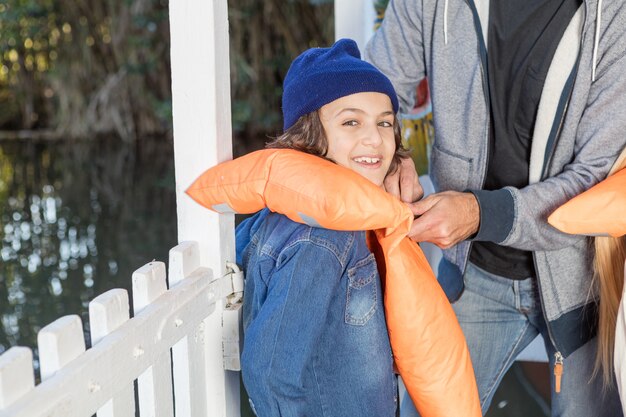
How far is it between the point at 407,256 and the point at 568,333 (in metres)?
0.50

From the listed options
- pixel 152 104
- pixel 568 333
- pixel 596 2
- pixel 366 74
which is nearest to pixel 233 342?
pixel 366 74

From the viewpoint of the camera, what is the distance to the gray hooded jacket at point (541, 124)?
4.94ft

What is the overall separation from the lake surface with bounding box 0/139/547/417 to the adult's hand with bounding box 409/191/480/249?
1571mm

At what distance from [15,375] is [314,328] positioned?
53 cm

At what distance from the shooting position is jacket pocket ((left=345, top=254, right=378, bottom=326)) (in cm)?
136

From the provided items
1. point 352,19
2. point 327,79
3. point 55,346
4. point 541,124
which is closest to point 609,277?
point 541,124

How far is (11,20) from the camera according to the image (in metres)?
11.1

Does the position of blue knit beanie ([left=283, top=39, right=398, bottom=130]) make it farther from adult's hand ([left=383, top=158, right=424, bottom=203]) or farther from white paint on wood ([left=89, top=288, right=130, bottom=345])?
white paint on wood ([left=89, top=288, right=130, bottom=345])

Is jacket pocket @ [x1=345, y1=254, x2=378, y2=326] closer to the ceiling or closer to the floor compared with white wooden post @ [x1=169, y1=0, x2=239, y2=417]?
closer to the floor

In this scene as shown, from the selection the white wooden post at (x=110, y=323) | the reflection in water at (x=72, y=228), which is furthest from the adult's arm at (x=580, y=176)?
the reflection in water at (x=72, y=228)

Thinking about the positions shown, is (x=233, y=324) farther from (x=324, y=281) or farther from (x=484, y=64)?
(x=484, y=64)

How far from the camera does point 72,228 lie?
567 centimetres

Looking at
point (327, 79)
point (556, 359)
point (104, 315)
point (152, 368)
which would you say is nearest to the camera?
point (104, 315)

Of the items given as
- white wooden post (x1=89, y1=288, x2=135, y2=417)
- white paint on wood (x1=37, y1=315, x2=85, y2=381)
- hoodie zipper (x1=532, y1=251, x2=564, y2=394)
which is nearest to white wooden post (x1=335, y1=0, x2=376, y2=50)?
hoodie zipper (x1=532, y1=251, x2=564, y2=394)
